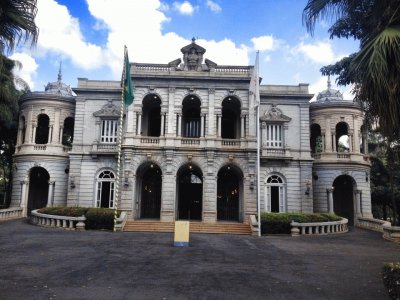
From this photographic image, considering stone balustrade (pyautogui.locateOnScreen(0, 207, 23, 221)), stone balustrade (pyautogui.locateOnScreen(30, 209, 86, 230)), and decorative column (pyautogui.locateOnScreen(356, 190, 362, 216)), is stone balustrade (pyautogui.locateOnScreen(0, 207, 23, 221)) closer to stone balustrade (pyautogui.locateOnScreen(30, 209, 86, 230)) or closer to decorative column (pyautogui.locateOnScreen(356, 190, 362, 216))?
stone balustrade (pyautogui.locateOnScreen(30, 209, 86, 230))

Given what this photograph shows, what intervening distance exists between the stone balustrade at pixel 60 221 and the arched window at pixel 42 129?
10984 millimetres

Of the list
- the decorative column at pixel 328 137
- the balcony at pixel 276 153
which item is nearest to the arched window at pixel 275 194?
the balcony at pixel 276 153

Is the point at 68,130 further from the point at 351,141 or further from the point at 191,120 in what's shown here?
the point at 351,141

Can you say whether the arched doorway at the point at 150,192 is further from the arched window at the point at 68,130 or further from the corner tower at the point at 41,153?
the arched window at the point at 68,130

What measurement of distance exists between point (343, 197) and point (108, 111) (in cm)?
2174

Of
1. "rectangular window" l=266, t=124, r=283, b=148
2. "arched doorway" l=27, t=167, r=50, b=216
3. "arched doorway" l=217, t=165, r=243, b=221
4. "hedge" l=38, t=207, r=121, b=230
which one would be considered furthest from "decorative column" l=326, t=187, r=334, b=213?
"arched doorway" l=27, t=167, r=50, b=216

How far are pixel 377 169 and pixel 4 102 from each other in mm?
34647

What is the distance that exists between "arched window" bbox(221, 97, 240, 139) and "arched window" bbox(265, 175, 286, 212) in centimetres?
502

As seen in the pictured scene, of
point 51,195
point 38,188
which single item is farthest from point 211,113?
point 38,188

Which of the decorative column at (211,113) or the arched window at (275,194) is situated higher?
the decorative column at (211,113)

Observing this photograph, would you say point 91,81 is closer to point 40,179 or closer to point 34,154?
point 34,154

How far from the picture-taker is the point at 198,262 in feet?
39.2

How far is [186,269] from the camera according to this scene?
1073 cm

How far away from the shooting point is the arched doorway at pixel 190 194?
29.2 m
